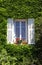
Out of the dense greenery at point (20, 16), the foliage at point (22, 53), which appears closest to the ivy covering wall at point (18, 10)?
the dense greenery at point (20, 16)

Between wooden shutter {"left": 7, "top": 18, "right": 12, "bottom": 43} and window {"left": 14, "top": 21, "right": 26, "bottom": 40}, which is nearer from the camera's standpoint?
wooden shutter {"left": 7, "top": 18, "right": 12, "bottom": 43}

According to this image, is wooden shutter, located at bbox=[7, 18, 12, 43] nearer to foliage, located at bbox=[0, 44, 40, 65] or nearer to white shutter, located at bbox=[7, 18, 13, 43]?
white shutter, located at bbox=[7, 18, 13, 43]

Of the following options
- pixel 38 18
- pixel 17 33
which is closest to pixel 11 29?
pixel 17 33

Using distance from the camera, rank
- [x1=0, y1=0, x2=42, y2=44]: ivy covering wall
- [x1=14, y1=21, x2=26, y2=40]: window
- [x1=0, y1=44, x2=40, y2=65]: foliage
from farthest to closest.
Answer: [x1=14, y1=21, x2=26, y2=40]: window < [x1=0, y1=0, x2=42, y2=44]: ivy covering wall < [x1=0, y1=44, x2=40, y2=65]: foliage

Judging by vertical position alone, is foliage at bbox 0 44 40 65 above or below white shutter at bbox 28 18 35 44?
below

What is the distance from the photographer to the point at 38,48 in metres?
15.3

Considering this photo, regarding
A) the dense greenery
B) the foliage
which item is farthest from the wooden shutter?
the foliage

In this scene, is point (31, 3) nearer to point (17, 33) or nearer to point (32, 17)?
point (32, 17)

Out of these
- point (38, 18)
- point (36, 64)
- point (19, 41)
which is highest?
point (38, 18)

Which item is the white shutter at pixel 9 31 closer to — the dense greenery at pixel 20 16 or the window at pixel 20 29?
the dense greenery at pixel 20 16

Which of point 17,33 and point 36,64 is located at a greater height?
point 17,33

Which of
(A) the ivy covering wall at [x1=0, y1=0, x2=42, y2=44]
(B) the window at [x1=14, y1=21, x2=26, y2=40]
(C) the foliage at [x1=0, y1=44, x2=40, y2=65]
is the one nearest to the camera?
(C) the foliage at [x1=0, y1=44, x2=40, y2=65]

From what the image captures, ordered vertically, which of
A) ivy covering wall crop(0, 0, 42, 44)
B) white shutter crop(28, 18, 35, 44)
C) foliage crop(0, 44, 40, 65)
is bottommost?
foliage crop(0, 44, 40, 65)

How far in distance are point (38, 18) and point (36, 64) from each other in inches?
92.9
